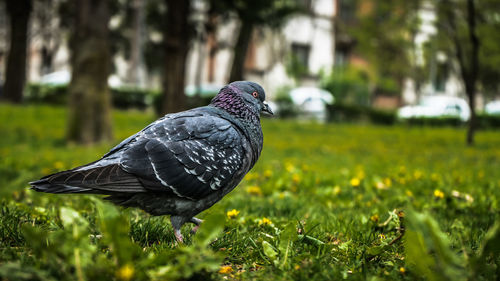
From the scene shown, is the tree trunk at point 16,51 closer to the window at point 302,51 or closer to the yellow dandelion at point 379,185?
the yellow dandelion at point 379,185

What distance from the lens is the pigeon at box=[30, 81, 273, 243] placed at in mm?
2492

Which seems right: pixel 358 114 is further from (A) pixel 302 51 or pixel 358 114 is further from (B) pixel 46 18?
(B) pixel 46 18

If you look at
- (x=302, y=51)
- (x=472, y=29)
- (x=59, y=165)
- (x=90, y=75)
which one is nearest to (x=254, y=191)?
(x=59, y=165)

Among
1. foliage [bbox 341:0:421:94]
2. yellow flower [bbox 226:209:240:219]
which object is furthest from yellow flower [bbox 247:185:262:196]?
foliage [bbox 341:0:421:94]

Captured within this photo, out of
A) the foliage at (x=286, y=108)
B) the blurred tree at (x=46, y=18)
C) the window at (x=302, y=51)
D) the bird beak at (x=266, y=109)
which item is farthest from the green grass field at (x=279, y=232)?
the window at (x=302, y=51)

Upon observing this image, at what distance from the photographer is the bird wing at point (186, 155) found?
2557mm

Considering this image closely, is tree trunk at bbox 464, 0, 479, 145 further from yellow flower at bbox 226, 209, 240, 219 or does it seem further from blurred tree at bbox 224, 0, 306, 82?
yellow flower at bbox 226, 209, 240, 219

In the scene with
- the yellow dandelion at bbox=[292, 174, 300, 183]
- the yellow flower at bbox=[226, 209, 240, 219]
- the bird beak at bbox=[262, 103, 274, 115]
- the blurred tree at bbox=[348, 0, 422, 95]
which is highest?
the blurred tree at bbox=[348, 0, 422, 95]

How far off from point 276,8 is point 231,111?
12.2m

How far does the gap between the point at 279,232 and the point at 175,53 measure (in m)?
9.48

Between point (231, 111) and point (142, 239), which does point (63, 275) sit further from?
point (231, 111)

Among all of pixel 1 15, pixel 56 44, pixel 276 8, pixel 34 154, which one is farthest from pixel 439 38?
pixel 1 15

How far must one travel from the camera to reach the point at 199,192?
104 inches

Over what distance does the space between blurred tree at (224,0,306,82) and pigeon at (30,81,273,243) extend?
34.9ft
